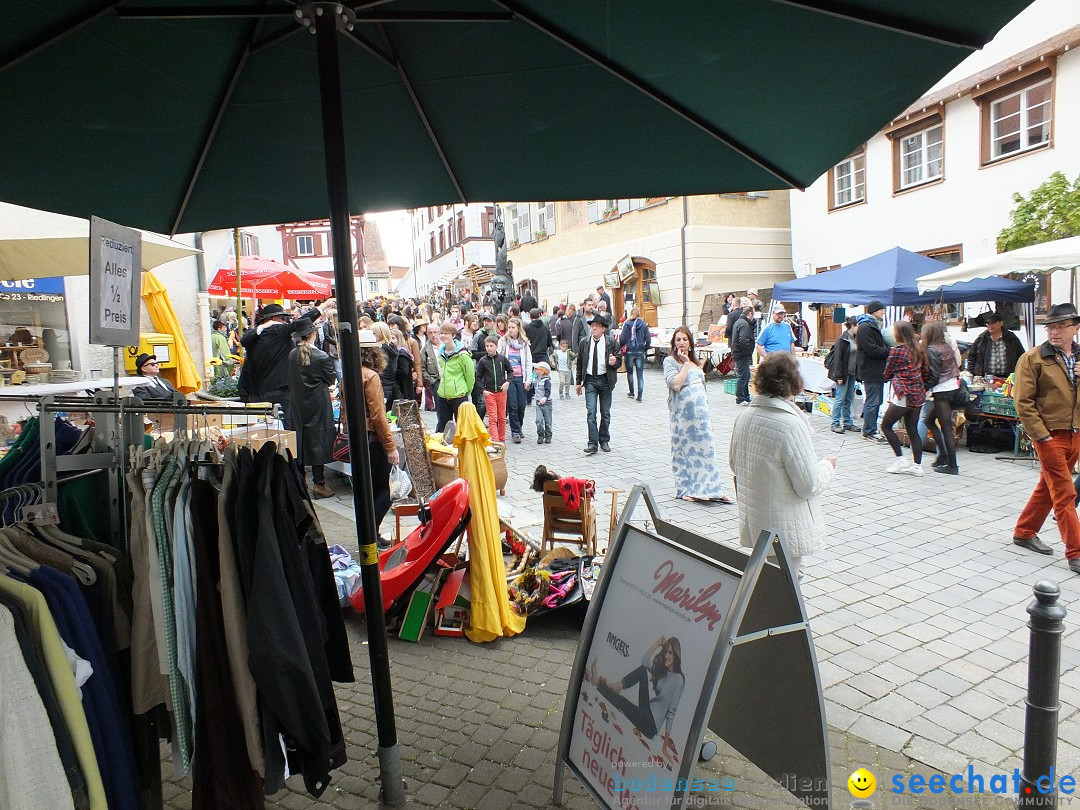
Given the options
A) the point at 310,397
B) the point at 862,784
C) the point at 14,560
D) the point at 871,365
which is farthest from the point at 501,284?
the point at 14,560

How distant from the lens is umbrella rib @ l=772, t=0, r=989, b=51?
2400 millimetres

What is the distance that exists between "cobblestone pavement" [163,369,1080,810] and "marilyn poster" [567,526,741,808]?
463 millimetres

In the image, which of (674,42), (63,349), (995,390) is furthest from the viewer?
(63,349)

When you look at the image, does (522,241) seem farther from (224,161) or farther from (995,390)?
(224,161)

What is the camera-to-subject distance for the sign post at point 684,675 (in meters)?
2.36

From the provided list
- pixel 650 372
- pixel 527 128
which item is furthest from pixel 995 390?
pixel 650 372

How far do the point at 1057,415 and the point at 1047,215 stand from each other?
10245mm

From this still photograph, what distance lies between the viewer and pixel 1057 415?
5.21 meters

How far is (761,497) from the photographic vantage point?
12.6ft

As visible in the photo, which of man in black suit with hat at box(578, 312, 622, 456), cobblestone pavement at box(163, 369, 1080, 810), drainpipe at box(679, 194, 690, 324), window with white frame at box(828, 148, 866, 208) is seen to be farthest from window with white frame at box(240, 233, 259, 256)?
cobblestone pavement at box(163, 369, 1080, 810)

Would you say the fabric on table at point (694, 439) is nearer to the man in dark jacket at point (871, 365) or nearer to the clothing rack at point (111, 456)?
the man in dark jacket at point (871, 365)

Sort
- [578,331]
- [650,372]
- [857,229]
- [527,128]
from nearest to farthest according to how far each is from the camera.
A: [527,128]
[578,331]
[857,229]
[650,372]

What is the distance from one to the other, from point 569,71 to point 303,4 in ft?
3.76

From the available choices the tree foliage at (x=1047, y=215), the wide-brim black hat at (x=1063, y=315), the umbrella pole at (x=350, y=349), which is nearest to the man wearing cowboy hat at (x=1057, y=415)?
the wide-brim black hat at (x=1063, y=315)
